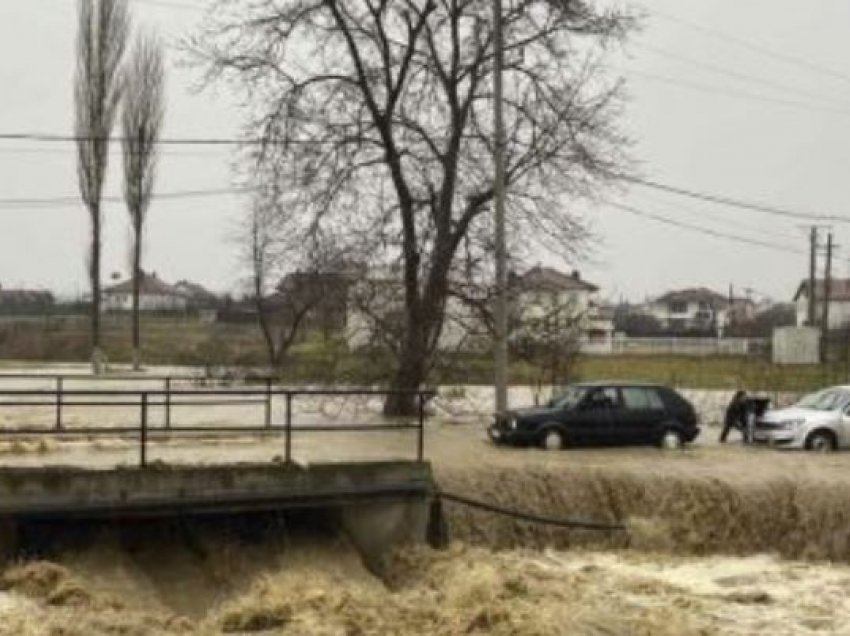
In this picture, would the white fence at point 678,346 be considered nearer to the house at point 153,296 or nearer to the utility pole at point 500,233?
the house at point 153,296

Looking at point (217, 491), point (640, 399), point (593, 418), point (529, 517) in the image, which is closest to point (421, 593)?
point (217, 491)

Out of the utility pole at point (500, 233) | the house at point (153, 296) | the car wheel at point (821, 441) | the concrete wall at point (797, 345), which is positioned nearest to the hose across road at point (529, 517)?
the utility pole at point (500, 233)

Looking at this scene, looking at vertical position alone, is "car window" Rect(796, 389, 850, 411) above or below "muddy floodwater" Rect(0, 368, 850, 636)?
above

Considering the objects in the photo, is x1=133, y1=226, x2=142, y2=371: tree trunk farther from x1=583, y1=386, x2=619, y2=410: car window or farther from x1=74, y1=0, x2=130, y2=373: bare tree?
x1=583, y1=386, x2=619, y2=410: car window

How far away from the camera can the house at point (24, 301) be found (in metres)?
120

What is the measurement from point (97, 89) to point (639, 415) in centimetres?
3639

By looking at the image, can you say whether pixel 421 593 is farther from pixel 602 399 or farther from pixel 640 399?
pixel 640 399

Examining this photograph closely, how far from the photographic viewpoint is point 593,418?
3077 centimetres

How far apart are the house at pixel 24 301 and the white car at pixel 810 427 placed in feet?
285

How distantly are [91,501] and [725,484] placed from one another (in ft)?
35.4

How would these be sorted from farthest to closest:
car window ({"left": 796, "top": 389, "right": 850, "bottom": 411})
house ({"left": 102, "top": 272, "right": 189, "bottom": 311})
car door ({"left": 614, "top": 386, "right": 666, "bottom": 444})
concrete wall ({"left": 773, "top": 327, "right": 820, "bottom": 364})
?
house ({"left": 102, "top": 272, "right": 189, "bottom": 311}) < concrete wall ({"left": 773, "top": 327, "right": 820, "bottom": 364}) < car window ({"left": 796, "top": 389, "right": 850, "bottom": 411}) < car door ({"left": 614, "top": 386, "right": 666, "bottom": 444})

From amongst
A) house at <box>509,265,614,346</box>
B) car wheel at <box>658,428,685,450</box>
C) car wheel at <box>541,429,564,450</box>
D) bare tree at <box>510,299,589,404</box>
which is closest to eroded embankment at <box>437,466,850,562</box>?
car wheel at <box>541,429,564,450</box>

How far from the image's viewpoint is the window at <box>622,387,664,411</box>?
31.4 meters

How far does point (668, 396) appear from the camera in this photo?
3175 cm
